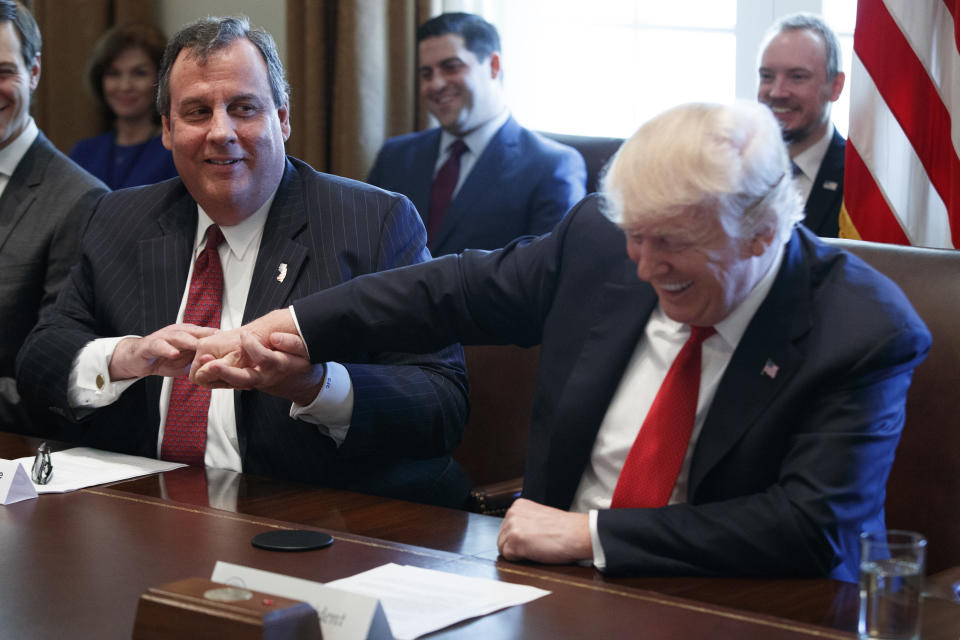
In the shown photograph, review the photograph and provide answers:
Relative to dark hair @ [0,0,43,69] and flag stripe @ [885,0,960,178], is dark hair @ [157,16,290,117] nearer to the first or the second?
dark hair @ [0,0,43,69]

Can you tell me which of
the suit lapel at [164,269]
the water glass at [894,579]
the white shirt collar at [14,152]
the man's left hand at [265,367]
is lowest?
the water glass at [894,579]

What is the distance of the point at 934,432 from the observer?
206 centimetres

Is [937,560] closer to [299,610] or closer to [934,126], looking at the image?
[299,610]

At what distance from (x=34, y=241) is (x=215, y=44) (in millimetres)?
875

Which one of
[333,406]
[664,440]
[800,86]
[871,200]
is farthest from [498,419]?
[800,86]

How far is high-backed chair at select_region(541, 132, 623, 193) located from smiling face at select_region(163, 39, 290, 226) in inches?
70.8

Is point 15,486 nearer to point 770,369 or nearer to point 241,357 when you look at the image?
point 241,357

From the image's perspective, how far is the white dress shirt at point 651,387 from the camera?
1.91 m

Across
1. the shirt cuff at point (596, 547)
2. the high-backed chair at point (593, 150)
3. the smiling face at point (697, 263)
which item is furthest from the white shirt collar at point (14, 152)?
the shirt cuff at point (596, 547)

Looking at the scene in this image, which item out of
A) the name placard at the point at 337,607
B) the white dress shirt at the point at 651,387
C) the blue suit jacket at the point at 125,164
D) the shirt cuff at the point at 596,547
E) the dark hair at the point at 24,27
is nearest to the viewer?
the name placard at the point at 337,607

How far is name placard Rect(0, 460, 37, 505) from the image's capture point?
1.97 m

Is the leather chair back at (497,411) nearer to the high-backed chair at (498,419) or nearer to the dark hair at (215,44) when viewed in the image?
the high-backed chair at (498,419)

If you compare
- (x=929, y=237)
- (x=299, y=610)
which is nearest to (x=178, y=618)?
(x=299, y=610)

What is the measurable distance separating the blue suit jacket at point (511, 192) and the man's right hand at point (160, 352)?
1938 mm
